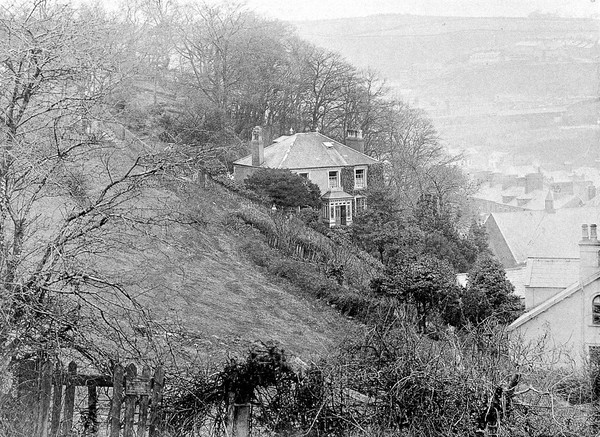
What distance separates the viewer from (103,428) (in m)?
Result: 4.14

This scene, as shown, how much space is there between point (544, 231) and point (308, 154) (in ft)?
29.4

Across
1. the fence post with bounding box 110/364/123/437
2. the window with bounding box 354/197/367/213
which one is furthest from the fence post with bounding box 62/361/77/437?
the window with bounding box 354/197/367/213

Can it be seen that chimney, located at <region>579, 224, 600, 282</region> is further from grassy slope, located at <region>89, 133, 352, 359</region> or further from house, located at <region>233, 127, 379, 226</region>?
house, located at <region>233, 127, 379, 226</region>

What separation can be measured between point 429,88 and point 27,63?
1527 inches

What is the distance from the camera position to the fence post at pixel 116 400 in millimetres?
3854

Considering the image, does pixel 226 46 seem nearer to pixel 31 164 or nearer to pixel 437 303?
pixel 437 303

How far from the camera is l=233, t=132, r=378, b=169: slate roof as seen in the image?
23172 mm

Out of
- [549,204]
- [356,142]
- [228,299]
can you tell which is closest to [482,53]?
[549,204]

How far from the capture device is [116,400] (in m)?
3.86

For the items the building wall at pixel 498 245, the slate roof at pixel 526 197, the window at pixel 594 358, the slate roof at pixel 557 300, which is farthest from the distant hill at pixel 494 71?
the window at pixel 594 358

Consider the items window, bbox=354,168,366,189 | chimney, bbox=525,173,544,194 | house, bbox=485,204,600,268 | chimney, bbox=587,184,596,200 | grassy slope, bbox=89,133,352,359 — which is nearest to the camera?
grassy slope, bbox=89,133,352,359

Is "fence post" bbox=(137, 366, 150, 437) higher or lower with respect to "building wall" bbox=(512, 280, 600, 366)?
higher

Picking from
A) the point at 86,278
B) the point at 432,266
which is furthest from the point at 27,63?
the point at 432,266

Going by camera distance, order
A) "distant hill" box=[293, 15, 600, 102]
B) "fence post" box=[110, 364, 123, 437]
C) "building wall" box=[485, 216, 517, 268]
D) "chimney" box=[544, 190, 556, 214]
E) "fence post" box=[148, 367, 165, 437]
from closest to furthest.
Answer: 1. "fence post" box=[110, 364, 123, 437]
2. "fence post" box=[148, 367, 165, 437]
3. "building wall" box=[485, 216, 517, 268]
4. "chimney" box=[544, 190, 556, 214]
5. "distant hill" box=[293, 15, 600, 102]
